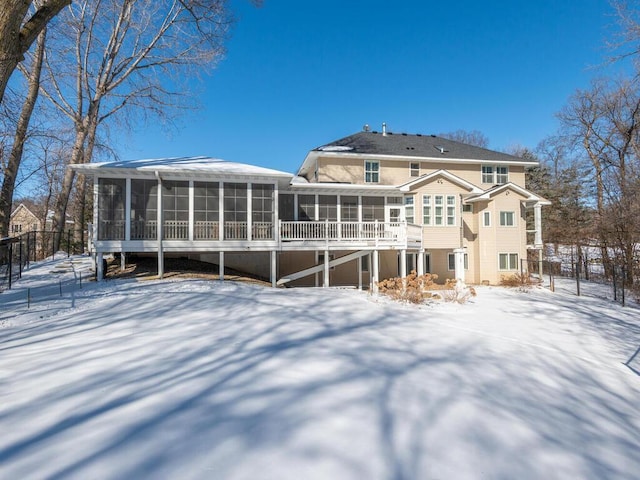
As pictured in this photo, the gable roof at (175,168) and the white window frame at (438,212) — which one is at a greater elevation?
the gable roof at (175,168)

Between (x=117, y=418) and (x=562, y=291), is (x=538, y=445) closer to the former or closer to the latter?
(x=117, y=418)

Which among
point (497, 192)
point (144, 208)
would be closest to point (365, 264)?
point (497, 192)

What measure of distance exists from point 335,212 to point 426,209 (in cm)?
456

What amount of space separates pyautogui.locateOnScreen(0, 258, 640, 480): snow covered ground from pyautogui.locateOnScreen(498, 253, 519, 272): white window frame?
10965mm

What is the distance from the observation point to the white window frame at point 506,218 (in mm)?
17359

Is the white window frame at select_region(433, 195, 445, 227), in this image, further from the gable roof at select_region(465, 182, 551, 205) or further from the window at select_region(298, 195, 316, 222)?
the window at select_region(298, 195, 316, 222)

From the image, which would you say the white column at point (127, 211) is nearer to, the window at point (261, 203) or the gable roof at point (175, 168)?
the gable roof at point (175, 168)

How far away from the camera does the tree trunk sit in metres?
12.1

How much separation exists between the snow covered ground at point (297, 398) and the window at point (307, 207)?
341 inches

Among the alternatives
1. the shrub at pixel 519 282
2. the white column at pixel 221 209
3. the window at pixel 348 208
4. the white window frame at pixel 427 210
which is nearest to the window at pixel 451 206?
the white window frame at pixel 427 210

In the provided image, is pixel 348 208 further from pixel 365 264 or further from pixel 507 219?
pixel 507 219

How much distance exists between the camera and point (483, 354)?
5.13m

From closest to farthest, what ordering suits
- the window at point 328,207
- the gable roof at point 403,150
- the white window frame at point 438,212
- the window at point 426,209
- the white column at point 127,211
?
the white column at point 127,211 → the window at point 328,207 → the window at point 426,209 → the white window frame at point 438,212 → the gable roof at point 403,150

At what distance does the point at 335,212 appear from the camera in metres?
15.4
